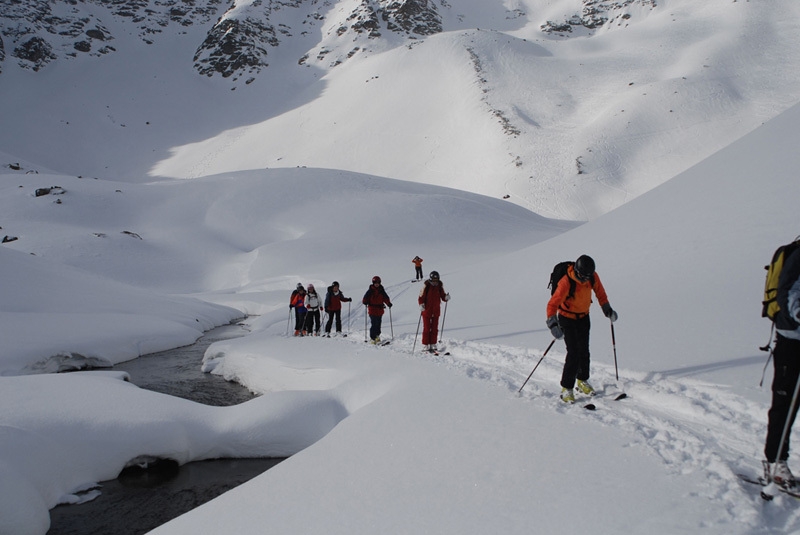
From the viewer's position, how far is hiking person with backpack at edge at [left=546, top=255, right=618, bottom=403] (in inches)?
218

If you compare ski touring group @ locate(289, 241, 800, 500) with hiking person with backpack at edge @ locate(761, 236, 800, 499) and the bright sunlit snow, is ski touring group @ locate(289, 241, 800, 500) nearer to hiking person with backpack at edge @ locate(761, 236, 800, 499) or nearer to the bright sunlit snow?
hiking person with backpack at edge @ locate(761, 236, 800, 499)

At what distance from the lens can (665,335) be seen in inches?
290

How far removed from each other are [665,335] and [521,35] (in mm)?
132914

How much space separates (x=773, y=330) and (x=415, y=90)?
88138 millimetres

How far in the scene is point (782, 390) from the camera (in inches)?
136

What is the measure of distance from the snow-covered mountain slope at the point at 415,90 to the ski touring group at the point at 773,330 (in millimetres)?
48455

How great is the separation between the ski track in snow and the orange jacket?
1.04 meters

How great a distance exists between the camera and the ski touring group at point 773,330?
3320 millimetres

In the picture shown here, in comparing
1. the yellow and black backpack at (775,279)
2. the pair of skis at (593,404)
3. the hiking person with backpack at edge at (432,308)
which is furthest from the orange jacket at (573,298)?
the hiking person with backpack at edge at (432,308)

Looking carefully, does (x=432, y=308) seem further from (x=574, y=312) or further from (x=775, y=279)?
(x=775, y=279)

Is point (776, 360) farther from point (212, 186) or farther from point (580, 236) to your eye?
point (212, 186)

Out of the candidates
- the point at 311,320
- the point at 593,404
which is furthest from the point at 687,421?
the point at 311,320

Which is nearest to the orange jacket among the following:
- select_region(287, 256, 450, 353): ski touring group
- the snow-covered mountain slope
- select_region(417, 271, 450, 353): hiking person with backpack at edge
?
select_region(287, 256, 450, 353): ski touring group

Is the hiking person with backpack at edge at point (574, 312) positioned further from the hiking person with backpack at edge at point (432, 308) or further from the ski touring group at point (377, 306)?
the hiking person with backpack at edge at point (432, 308)
